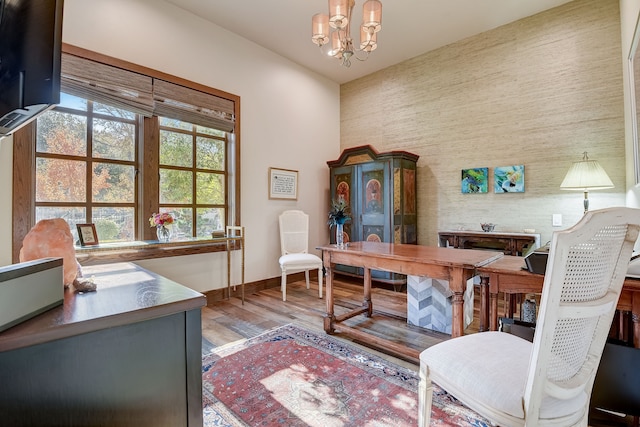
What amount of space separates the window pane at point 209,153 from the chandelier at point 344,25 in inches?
73.4

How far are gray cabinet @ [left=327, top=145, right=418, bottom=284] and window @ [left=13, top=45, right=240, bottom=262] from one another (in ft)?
5.58

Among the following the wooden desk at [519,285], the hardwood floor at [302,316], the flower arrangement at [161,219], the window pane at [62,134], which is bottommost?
the hardwood floor at [302,316]

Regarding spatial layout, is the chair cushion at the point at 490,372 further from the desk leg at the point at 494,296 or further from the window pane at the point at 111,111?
the window pane at the point at 111,111

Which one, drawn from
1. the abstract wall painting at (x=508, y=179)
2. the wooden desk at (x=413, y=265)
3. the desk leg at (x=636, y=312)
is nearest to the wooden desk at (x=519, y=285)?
the desk leg at (x=636, y=312)

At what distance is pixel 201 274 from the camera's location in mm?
3496

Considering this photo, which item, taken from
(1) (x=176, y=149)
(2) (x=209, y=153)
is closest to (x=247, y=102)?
(2) (x=209, y=153)

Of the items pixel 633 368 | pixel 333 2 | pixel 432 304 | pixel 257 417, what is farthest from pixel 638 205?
pixel 257 417

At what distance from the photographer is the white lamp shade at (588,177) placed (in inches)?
109

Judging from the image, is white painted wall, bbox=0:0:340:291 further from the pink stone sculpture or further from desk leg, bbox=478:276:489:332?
desk leg, bbox=478:276:489:332

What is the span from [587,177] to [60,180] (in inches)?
190

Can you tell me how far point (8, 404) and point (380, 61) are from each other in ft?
16.5

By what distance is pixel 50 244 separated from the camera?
0.84 metres

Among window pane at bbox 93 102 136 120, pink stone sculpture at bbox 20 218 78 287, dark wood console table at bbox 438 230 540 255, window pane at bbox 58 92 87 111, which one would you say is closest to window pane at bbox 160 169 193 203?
window pane at bbox 93 102 136 120

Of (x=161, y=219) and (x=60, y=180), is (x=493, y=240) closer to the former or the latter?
(x=161, y=219)
